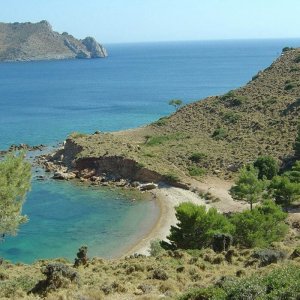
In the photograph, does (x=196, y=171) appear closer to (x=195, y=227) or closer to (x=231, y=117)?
(x=231, y=117)

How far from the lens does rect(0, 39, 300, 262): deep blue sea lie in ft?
138

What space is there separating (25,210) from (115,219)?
9991 millimetres

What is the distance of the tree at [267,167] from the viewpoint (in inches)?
1988

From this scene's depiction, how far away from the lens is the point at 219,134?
6681 cm

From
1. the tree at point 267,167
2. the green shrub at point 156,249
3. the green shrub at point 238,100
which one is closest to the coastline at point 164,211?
the green shrub at point 156,249

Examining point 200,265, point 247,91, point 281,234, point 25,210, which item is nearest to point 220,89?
point 247,91

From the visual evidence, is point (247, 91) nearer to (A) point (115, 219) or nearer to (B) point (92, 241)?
(A) point (115, 219)

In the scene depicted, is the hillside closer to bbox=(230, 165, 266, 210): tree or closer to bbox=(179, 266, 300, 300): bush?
bbox=(230, 165, 266, 210): tree

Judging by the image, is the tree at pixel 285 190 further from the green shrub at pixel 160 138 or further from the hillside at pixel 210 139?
the green shrub at pixel 160 138

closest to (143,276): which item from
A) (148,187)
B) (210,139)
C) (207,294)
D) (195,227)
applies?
(207,294)

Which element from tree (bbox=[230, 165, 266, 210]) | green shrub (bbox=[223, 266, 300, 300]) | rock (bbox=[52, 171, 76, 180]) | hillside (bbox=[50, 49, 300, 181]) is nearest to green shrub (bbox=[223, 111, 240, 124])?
hillside (bbox=[50, 49, 300, 181])

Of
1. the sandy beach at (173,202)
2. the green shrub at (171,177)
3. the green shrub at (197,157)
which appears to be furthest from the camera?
the green shrub at (197,157)

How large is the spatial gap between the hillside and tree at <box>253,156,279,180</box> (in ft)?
12.7

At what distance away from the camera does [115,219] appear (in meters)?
46.6
